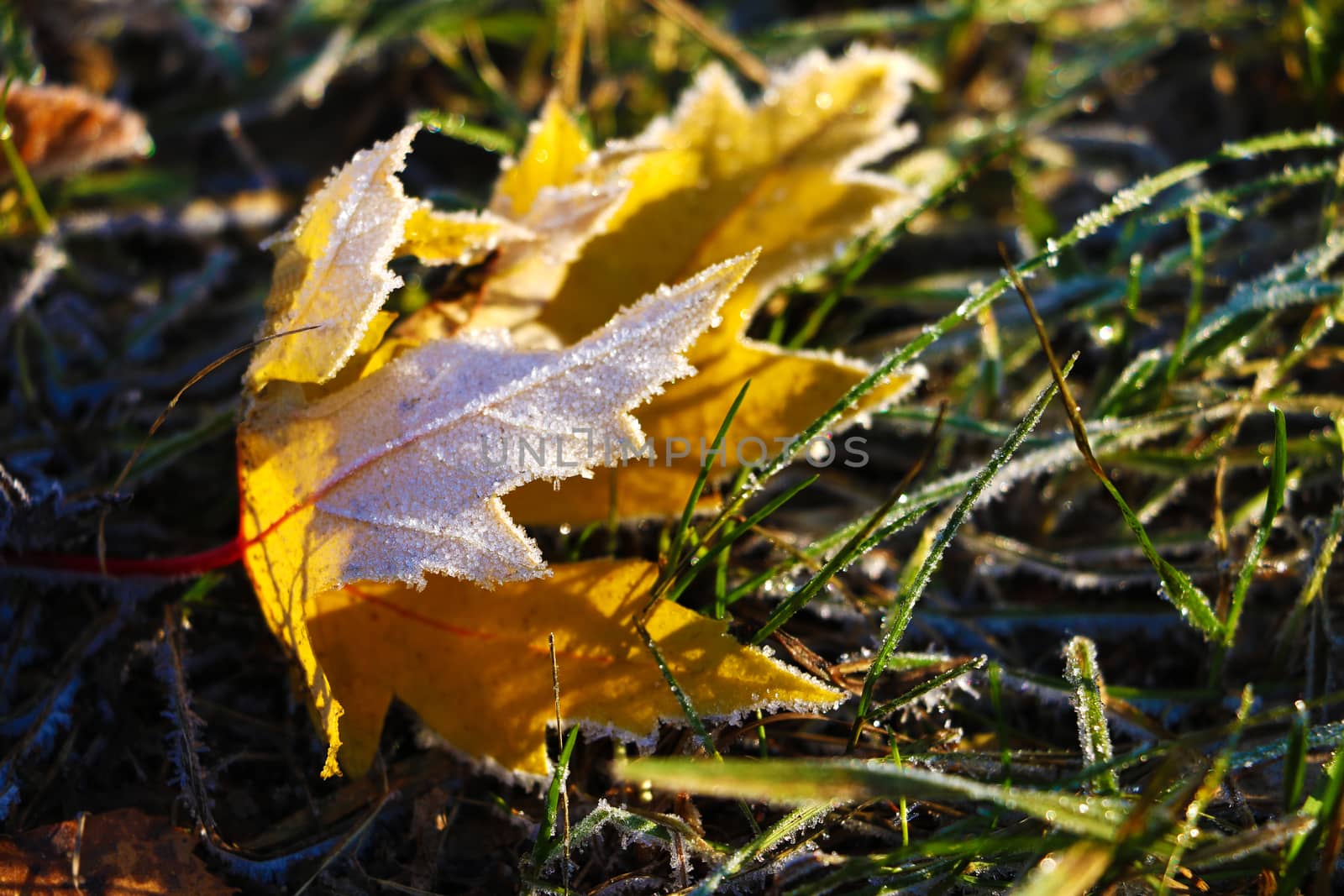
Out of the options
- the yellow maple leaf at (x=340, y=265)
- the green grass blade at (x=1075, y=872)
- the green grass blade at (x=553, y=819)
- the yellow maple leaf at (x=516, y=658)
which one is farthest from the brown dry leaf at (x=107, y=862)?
the green grass blade at (x=1075, y=872)

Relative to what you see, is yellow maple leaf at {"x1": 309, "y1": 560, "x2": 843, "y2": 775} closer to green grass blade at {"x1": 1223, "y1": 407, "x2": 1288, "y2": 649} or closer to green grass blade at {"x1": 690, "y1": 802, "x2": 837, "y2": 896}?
green grass blade at {"x1": 690, "y1": 802, "x2": 837, "y2": 896}

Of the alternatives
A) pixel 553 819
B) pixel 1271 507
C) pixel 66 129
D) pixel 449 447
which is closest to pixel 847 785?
pixel 553 819

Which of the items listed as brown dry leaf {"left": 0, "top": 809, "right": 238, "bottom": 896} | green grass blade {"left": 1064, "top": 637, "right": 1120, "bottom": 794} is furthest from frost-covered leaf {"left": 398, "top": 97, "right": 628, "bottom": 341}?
green grass blade {"left": 1064, "top": 637, "right": 1120, "bottom": 794}

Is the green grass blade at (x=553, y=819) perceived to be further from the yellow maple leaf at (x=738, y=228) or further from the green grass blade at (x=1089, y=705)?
the green grass blade at (x=1089, y=705)

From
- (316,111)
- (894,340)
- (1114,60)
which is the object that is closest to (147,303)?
(316,111)

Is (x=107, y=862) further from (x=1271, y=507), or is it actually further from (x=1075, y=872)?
(x=1271, y=507)

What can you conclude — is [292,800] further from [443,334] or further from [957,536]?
[957,536]
